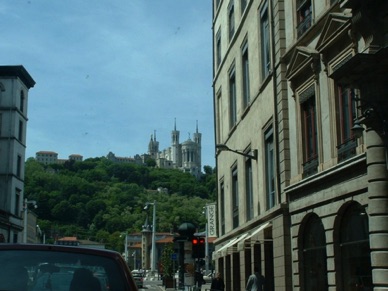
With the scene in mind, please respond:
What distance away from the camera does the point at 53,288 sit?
561 cm

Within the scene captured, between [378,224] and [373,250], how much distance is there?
601mm

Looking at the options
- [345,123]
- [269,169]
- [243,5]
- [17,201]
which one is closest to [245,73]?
[243,5]

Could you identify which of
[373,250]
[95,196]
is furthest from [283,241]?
[95,196]

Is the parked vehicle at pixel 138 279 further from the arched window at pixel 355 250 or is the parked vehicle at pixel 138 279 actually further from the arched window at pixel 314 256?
the arched window at pixel 355 250

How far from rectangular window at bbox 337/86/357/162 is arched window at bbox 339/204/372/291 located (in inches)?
55.9

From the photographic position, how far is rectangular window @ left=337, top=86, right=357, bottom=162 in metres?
17.4

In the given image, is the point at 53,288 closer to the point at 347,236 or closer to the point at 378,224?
the point at 378,224

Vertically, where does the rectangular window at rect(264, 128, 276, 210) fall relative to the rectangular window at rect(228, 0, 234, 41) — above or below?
below

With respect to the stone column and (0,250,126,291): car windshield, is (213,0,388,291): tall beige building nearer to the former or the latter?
the stone column

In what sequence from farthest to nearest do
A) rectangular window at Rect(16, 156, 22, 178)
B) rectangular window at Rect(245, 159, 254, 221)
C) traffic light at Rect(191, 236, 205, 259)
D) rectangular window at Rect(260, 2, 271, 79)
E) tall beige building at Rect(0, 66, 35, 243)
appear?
rectangular window at Rect(16, 156, 22, 178), tall beige building at Rect(0, 66, 35, 243), rectangular window at Rect(245, 159, 254, 221), rectangular window at Rect(260, 2, 271, 79), traffic light at Rect(191, 236, 205, 259)

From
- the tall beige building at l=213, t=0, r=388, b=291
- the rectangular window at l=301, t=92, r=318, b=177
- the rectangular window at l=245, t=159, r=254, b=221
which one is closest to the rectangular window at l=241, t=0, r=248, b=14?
the tall beige building at l=213, t=0, r=388, b=291

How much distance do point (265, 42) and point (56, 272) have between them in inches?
853

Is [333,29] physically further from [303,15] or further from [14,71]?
[14,71]

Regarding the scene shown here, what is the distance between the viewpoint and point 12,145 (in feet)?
193
